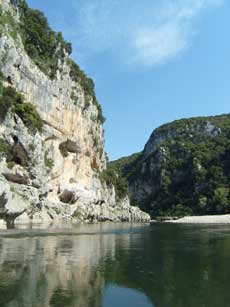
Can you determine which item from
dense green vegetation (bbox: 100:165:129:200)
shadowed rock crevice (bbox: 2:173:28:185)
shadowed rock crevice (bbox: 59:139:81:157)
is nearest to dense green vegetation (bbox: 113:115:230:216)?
dense green vegetation (bbox: 100:165:129:200)

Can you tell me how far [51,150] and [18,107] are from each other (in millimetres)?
15836

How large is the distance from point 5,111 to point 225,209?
113m

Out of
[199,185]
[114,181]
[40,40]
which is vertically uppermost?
[40,40]

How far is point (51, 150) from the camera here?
77.5m

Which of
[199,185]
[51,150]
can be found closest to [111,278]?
[51,150]

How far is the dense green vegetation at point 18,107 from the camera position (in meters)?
58.1

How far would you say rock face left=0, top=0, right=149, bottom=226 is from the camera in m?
58.7

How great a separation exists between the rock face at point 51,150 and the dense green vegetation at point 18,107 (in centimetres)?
116

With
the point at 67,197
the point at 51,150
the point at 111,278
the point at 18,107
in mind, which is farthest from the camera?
the point at 67,197

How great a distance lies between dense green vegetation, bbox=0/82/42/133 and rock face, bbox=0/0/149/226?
1161 mm

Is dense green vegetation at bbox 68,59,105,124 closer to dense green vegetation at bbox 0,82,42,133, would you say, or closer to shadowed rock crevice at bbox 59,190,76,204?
shadowed rock crevice at bbox 59,190,76,204

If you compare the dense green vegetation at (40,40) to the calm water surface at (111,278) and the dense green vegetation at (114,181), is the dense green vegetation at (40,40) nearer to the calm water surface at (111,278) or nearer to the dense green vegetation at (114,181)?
the dense green vegetation at (114,181)

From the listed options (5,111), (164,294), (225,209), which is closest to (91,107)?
(5,111)

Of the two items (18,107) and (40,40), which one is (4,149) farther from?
(40,40)
